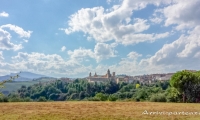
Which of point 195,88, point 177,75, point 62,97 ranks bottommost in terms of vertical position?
point 62,97

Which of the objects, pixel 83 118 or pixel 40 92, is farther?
pixel 40 92

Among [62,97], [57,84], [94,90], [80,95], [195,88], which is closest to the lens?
[195,88]

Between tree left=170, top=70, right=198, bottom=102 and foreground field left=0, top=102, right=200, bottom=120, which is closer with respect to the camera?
foreground field left=0, top=102, right=200, bottom=120

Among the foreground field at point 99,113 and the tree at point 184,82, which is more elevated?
the tree at point 184,82

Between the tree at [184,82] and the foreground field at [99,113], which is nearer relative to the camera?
the foreground field at [99,113]

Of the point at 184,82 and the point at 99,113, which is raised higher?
the point at 184,82

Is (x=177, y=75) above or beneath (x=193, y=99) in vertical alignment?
above

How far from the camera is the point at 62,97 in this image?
7338 centimetres

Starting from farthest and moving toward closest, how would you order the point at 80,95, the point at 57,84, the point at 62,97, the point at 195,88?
1. the point at 57,84
2. the point at 62,97
3. the point at 80,95
4. the point at 195,88

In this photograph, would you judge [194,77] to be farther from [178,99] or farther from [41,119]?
[41,119]

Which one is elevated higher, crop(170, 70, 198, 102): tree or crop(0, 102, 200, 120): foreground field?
crop(170, 70, 198, 102): tree

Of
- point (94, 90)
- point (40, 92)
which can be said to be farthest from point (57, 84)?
point (94, 90)

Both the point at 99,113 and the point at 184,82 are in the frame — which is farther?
the point at 184,82

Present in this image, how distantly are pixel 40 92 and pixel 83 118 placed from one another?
70060mm
